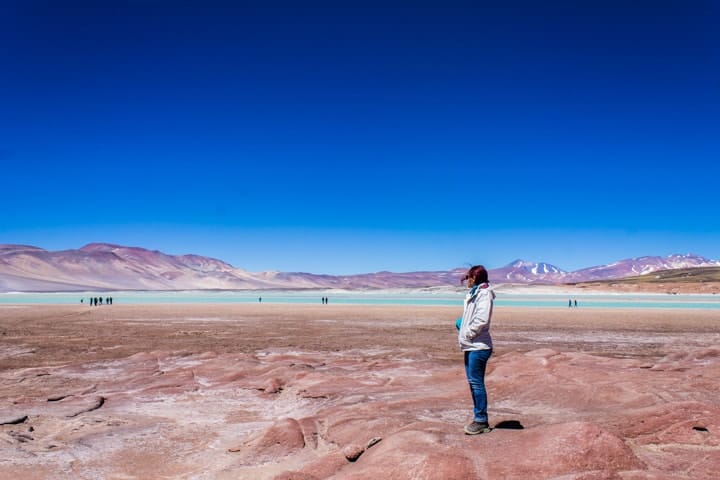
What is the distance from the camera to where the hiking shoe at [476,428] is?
21.3 ft

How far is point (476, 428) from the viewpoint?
6.54m

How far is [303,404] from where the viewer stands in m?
10.4

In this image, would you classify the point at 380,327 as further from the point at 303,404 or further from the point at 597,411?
the point at 597,411

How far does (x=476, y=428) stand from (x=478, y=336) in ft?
3.45

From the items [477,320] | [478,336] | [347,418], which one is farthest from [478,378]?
[347,418]

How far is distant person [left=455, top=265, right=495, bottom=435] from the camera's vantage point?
6.61 metres

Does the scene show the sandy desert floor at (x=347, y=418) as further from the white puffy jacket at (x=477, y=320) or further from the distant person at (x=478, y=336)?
the white puffy jacket at (x=477, y=320)

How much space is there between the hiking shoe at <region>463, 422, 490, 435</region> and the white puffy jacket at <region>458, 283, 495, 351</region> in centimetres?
87

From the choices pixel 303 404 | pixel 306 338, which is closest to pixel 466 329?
pixel 303 404

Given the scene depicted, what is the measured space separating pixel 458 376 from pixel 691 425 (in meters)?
5.59

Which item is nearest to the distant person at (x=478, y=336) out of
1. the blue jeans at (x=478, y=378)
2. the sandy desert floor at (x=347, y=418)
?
the blue jeans at (x=478, y=378)

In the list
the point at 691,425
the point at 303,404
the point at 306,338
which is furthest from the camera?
the point at 306,338

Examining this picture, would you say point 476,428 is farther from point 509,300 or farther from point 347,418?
point 509,300

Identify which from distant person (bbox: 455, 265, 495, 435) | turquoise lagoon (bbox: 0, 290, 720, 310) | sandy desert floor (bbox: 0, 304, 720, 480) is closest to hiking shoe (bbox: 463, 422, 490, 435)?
distant person (bbox: 455, 265, 495, 435)
